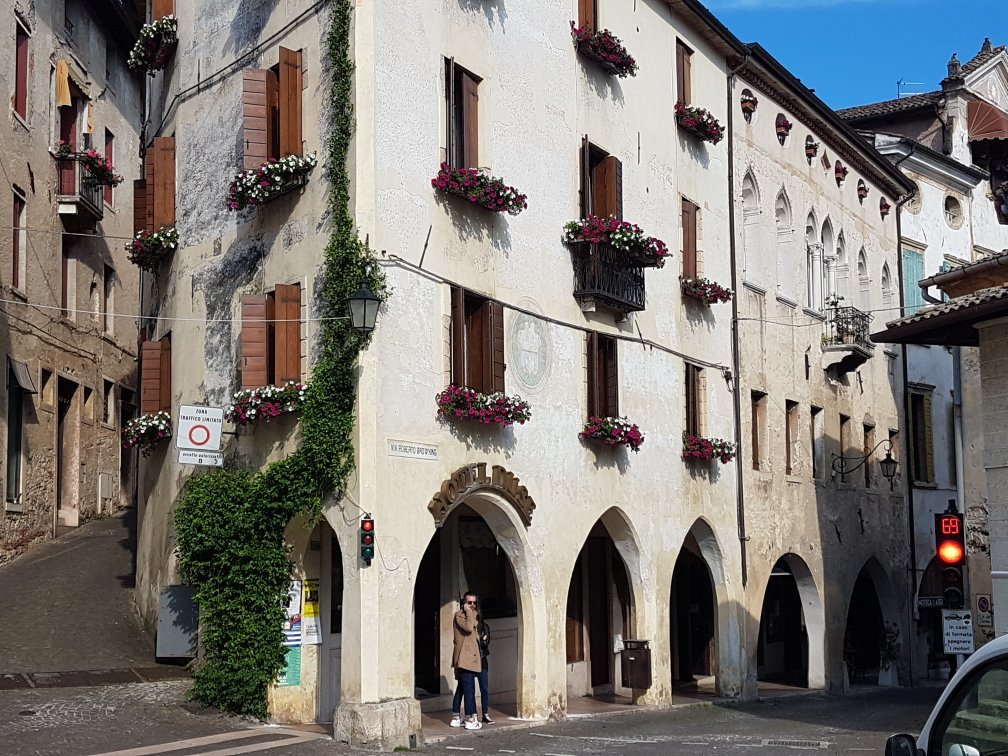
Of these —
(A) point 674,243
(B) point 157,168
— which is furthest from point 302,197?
(A) point 674,243

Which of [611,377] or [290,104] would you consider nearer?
[290,104]

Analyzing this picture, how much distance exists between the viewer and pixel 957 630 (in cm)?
1819

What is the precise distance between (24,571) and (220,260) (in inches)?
285

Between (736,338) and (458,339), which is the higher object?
(736,338)

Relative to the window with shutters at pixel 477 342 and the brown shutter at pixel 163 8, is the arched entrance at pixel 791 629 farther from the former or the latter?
the brown shutter at pixel 163 8

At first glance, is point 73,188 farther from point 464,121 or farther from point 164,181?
point 464,121

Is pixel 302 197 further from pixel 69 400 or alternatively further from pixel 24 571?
pixel 69 400

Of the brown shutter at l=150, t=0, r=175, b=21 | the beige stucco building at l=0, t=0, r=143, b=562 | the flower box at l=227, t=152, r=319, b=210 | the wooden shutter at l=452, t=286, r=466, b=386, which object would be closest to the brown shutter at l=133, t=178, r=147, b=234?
the brown shutter at l=150, t=0, r=175, b=21

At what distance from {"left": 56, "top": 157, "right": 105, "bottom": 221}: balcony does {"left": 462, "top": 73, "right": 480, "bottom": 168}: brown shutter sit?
36.0 ft

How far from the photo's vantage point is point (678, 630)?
27.6 m

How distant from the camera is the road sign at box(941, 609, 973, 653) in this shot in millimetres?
17969

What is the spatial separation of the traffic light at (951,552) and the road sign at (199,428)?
30.3 ft

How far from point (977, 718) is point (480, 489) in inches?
502

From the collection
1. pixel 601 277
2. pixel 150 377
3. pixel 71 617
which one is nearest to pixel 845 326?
pixel 601 277
